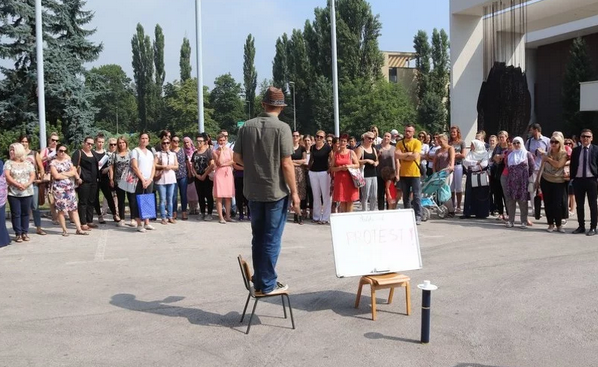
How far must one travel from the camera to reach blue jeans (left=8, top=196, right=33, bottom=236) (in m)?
10.8

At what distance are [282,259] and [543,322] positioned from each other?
4.18 metres

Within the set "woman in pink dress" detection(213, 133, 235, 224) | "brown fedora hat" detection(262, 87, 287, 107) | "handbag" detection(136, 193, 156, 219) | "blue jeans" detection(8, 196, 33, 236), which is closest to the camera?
"brown fedora hat" detection(262, 87, 287, 107)

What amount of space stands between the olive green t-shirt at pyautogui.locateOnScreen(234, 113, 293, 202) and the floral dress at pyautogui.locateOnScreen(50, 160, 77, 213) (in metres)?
6.63

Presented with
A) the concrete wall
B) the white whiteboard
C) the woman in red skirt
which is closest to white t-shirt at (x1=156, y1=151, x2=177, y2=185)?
the woman in red skirt

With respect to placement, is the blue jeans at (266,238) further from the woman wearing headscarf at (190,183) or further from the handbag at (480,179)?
the handbag at (480,179)

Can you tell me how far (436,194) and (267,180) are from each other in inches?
336

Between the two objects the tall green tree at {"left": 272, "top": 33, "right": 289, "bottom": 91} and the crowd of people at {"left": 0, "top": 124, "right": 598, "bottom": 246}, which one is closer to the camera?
the crowd of people at {"left": 0, "top": 124, "right": 598, "bottom": 246}

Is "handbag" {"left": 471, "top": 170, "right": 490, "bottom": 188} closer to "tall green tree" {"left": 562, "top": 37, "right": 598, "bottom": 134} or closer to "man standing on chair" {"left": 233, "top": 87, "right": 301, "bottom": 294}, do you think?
"man standing on chair" {"left": 233, "top": 87, "right": 301, "bottom": 294}

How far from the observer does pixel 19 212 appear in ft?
35.8

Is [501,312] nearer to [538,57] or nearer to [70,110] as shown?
[70,110]

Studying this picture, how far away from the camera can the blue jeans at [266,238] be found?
586 centimetres

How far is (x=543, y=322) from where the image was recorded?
587 cm

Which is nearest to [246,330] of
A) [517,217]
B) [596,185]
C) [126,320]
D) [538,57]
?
[126,320]

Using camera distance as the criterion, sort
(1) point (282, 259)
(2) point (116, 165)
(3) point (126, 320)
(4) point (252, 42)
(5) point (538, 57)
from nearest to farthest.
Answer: (3) point (126, 320)
(1) point (282, 259)
(2) point (116, 165)
(5) point (538, 57)
(4) point (252, 42)
